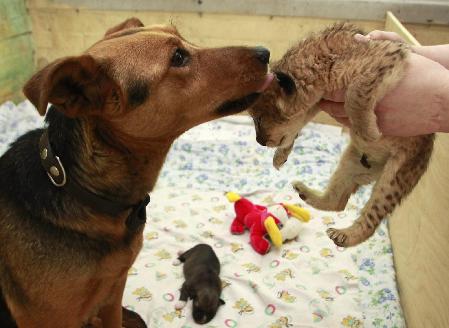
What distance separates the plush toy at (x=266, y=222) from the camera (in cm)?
312

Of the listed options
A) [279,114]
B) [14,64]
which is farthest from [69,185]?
[14,64]

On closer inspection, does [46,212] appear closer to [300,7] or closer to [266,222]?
[266,222]

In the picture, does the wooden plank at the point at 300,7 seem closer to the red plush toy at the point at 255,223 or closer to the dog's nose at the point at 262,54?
the red plush toy at the point at 255,223

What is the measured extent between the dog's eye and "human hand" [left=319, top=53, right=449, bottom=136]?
833mm

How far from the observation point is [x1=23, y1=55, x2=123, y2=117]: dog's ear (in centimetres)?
140

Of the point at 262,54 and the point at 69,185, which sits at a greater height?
the point at 262,54

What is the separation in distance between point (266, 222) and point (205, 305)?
2.69 feet

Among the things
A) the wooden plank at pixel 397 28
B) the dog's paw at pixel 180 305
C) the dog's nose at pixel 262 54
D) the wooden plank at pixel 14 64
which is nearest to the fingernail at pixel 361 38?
the dog's nose at pixel 262 54

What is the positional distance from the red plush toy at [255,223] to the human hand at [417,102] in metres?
1.42

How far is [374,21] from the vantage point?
4520mm

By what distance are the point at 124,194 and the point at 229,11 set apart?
3.61m

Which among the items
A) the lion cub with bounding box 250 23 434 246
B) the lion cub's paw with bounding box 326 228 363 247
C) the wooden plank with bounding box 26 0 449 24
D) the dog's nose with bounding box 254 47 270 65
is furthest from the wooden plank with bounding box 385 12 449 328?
the wooden plank with bounding box 26 0 449 24

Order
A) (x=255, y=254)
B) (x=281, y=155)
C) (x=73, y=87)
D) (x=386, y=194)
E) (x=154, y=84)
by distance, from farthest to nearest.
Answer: (x=255, y=254)
(x=281, y=155)
(x=386, y=194)
(x=154, y=84)
(x=73, y=87)

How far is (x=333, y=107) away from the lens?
2277 millimetres
